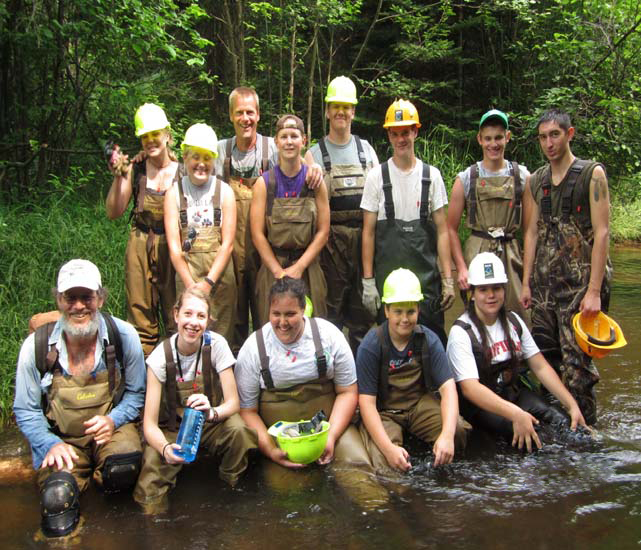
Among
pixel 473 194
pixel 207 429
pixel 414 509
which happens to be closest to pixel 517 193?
pixel 473 194

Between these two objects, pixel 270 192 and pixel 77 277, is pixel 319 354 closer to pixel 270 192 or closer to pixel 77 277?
pixel 270 192

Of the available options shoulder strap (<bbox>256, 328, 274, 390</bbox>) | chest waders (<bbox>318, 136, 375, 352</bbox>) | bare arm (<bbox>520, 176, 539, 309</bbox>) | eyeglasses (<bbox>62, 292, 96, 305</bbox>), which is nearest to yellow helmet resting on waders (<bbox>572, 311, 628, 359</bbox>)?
bare arm (<bbox>520, 176, 539, 309</bbox>)

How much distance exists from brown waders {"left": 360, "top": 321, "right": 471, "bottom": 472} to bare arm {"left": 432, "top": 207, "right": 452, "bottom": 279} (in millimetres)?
848

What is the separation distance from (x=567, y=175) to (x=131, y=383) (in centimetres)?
350

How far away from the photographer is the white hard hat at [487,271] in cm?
474

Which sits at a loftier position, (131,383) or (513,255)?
(513,255)

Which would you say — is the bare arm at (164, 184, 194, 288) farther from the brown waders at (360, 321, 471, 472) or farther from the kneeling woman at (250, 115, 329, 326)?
the brown waders at (360, 321, 471, 472)

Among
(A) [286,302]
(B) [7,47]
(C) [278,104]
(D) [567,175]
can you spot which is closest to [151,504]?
(A) [286,302]

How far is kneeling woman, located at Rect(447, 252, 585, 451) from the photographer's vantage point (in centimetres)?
464

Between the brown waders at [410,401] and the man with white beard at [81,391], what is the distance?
1.65 metres

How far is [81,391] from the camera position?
4.13 m

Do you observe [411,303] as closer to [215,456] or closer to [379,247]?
[379,247]

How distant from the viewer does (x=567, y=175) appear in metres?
4.90

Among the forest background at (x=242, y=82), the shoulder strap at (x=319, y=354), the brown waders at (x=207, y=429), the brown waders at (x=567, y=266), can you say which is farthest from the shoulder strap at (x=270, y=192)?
the forest background at (x=242, y=82)
